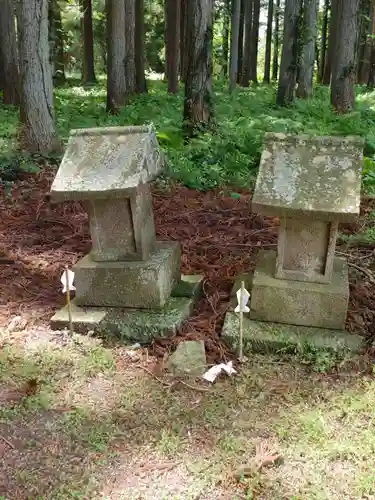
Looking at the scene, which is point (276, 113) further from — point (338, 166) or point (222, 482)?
point (222, 482)

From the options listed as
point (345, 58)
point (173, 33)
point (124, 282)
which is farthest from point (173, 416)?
point (173, 33)

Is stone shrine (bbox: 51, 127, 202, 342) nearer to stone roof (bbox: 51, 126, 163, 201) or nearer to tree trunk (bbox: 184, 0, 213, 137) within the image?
stone roof (bbox: 51, 126, 163, 201)

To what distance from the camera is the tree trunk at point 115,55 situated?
1270 centimetres

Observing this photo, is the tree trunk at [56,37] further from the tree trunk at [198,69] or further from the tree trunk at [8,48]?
the tree trunk at [198,69]

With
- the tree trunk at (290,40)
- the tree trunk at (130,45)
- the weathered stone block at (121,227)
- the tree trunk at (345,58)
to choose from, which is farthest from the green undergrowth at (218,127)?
the weathered stone block at (121,227)

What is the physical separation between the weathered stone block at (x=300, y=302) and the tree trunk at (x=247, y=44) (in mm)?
24008

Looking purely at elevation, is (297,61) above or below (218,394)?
above

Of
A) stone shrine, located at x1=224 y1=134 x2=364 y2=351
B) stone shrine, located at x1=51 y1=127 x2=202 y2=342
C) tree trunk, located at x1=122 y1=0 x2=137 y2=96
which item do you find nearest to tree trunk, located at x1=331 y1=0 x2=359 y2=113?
tree trunk, located at x1=122 y1=0 x2=137 y2=96

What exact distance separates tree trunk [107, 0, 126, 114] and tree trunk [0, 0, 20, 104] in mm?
2896

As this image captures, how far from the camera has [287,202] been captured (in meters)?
3.70

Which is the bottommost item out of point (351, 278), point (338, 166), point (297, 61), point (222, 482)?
point (222, 482)

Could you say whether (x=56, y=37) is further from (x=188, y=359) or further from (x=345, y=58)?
(x=188, y=359)

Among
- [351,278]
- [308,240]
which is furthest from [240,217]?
[308,240]

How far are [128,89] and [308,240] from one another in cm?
1419
